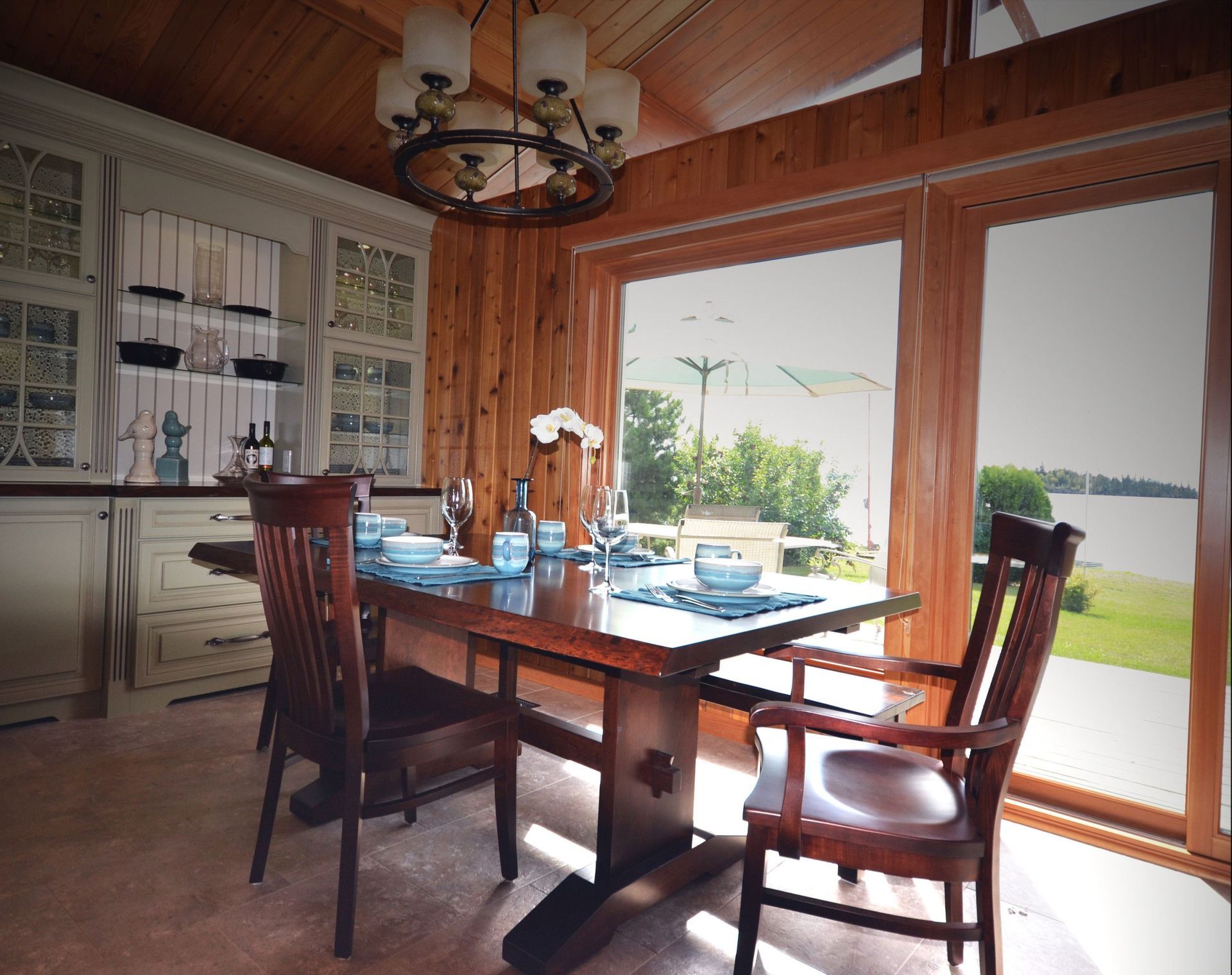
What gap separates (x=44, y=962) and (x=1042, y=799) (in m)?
2.63

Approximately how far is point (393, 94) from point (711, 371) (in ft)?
5.67

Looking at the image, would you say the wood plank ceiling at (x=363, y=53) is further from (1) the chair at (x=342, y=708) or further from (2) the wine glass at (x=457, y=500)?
(1) the chair at (x=342, y=708)

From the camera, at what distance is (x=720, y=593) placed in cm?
176

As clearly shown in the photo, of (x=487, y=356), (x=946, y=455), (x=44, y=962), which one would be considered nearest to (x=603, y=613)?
(x=44, y=962)

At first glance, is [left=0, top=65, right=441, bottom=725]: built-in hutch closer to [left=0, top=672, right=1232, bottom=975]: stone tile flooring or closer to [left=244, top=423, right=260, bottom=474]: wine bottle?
[left=244, top=423, right=260, bottom=474]: wine bottle

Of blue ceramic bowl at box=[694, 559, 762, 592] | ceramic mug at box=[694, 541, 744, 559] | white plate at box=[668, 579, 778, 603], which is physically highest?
ceramic mug at box=[694, 541, 744, 559]

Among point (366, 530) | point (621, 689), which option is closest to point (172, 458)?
point (366, 530)

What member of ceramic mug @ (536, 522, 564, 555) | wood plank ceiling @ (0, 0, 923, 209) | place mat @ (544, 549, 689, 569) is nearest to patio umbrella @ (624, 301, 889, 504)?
wood plank ceiling @ (0, 0, 923, 209)

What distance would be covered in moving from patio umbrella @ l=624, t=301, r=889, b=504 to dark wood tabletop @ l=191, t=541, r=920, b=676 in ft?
4.14

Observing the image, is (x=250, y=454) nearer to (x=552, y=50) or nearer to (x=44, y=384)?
(x=44, y=384)

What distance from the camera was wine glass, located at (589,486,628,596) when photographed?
6.23 ft

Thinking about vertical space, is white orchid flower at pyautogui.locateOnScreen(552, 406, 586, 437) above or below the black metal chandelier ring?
below

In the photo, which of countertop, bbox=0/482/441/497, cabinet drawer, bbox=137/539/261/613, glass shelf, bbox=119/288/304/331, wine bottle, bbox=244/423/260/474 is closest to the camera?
countertop, bbox=0/482/441/497

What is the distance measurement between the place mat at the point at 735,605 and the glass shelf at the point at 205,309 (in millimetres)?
2708
